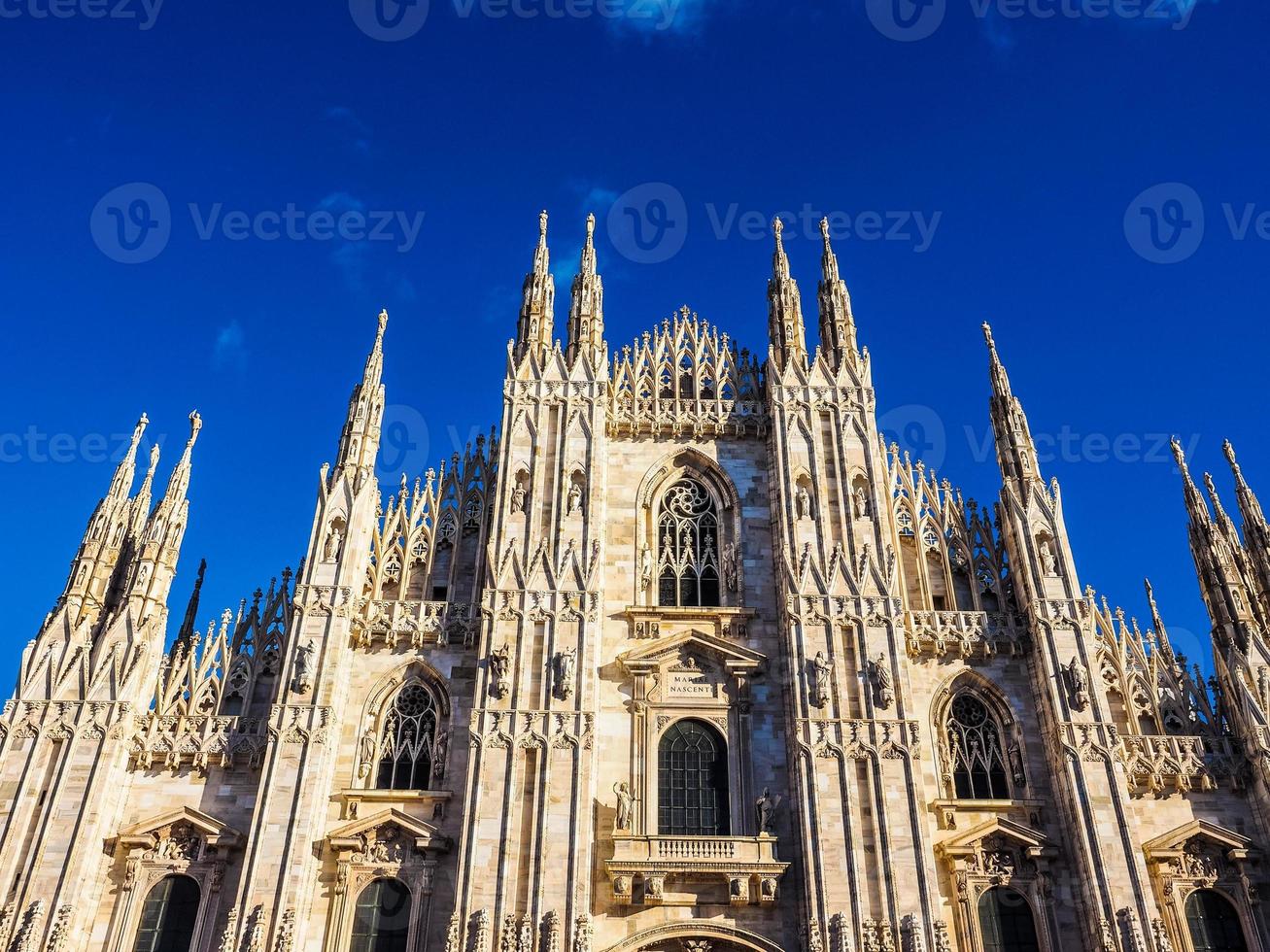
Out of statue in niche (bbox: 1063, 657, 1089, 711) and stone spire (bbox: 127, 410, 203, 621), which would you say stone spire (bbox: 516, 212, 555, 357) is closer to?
stone spire (bbox: 127, 410, 203, 621)

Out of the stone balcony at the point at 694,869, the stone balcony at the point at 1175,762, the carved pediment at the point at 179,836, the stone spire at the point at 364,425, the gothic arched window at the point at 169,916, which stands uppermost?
the stone spire at the point at 364,425

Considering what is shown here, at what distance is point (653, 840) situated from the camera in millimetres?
23453

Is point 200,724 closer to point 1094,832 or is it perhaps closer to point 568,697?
point 568,697

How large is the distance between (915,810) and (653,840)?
584 cm

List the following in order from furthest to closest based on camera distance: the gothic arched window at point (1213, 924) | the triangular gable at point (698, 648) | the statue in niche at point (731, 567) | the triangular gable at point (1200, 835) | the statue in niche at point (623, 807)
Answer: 1. the statue in niche at point (731, 567)
2. the triangular gable at point (698, 648)
3. the statue in niche at point (623, 807)
4. the triangular gable at point (1200, 835)
5. the gothic arched window at point (1213, 924)

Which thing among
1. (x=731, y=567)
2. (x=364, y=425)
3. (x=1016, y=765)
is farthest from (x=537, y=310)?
(x=1016, y=765)

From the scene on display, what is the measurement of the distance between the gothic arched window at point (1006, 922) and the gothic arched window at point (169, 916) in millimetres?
17331

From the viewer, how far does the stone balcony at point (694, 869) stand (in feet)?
75.6

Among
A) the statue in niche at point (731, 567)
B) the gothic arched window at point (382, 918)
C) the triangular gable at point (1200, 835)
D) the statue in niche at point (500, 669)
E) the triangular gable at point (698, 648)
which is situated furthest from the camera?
the statue in niche at point (731, 567)

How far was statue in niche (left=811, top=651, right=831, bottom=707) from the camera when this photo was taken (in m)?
25.2

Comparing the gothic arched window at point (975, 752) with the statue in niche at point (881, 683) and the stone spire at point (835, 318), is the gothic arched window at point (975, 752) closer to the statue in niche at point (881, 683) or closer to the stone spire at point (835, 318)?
the statue in niche at point (881, 683)

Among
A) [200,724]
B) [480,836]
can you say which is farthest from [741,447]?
[200,724]

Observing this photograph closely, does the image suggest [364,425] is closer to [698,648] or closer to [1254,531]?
[698,648]

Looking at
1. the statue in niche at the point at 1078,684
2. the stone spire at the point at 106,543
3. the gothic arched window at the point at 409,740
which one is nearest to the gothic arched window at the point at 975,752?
the statue in niche at the point at 1078,684
